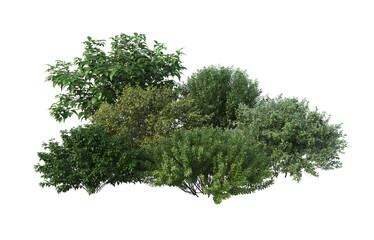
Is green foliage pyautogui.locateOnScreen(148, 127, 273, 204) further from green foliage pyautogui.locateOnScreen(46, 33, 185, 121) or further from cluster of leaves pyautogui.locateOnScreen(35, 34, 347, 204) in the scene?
green foliage pyautogui.locateOnScreen(46, 33, 185, 121)

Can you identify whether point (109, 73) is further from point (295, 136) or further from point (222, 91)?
point (295, 136)

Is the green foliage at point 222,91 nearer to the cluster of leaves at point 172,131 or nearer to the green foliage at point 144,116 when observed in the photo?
the cluster of leaves at point 172,131

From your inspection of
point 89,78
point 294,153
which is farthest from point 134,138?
point 294,153

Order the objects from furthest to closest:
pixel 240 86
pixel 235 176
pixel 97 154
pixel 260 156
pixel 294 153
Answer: pixel 240 86
pixel 294 153
pixel 260 156
pixel 97 154
pixel 235 176

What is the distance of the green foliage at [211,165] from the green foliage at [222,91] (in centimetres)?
440

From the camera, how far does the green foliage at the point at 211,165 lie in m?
9.76

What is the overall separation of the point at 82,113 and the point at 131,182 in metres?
5.22

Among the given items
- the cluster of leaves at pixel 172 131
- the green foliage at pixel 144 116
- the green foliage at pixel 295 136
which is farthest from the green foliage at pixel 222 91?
the green foliage at pixel 144 116

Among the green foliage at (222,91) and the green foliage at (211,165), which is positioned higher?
the green foliage at (222,91)

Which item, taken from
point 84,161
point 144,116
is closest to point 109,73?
point 144,116

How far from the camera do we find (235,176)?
32.0ft

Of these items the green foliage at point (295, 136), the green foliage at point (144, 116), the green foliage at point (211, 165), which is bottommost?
the green foliage at point (211, 165)

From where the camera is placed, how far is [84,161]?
10.3 m

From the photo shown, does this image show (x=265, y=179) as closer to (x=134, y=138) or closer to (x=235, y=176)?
(x=235, y=176)
